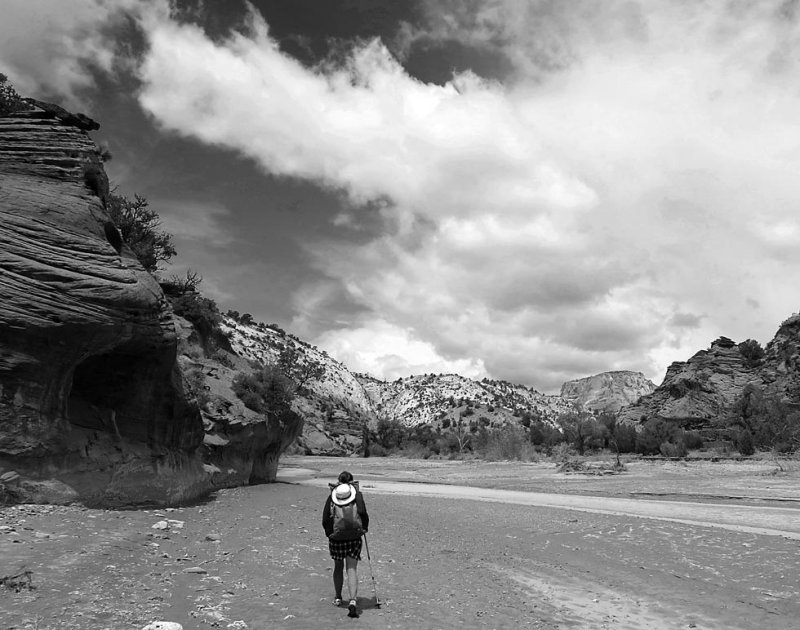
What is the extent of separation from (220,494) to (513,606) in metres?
18.0

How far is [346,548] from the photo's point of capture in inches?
356

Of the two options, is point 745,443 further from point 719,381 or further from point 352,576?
point 352,576

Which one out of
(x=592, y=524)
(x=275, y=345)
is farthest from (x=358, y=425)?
(x=592, y=524)

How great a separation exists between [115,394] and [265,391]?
1576cm

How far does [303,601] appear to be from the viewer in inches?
365

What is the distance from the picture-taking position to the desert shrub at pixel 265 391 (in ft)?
99.7

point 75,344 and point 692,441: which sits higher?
point 75,344

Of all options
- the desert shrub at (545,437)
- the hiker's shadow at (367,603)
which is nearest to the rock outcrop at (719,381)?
the desert shrub at (545,437)

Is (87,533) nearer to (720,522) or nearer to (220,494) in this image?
(220,494)

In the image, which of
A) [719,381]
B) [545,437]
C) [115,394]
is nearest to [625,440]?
[545,437]

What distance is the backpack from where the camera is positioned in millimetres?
9023

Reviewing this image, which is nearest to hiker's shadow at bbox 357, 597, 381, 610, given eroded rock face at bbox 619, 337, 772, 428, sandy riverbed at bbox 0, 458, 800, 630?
sandy riverbed at bbox 0, 458, 800, 630

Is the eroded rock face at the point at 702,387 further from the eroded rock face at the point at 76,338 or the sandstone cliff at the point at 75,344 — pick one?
the eroded rock face at the point at 76,338

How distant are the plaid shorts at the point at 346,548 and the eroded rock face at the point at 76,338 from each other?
9.00m
